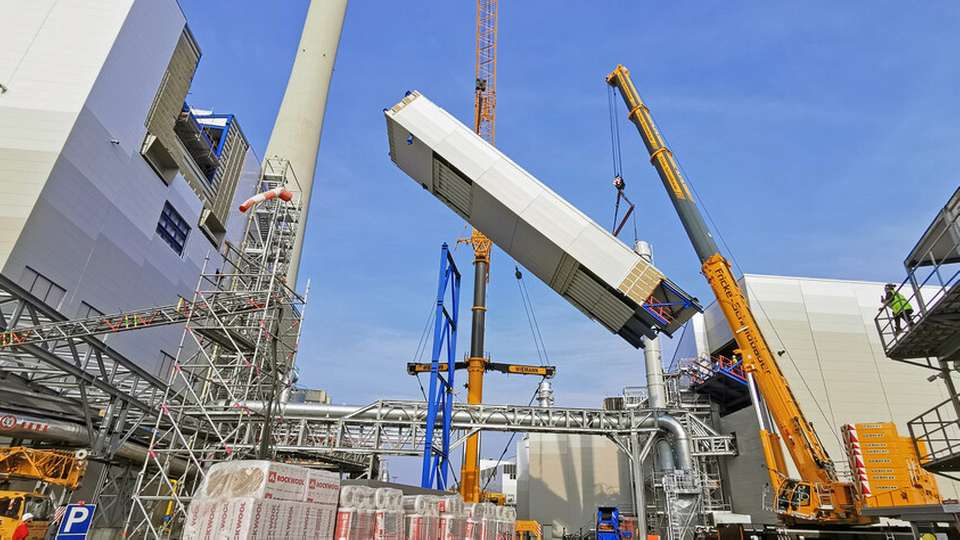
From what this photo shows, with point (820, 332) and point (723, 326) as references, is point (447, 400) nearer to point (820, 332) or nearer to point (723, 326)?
point (723, 326)

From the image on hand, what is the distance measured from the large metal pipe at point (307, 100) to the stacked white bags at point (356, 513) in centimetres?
2582

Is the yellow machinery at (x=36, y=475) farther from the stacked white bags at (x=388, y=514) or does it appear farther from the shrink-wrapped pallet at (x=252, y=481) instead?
the stacked white bags at (x=388, y=514)

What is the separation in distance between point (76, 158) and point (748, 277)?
28.1 meters

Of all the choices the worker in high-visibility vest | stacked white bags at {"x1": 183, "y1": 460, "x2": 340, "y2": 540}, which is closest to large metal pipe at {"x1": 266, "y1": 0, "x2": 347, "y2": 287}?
stacked white bags at {"x1": 183, "y1": 460, "x2": 340, "y2": 540}

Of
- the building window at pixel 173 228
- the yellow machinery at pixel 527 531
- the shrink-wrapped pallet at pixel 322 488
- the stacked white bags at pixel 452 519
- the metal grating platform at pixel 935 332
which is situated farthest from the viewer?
the building window at pixel 173 228

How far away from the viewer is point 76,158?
1844 cm

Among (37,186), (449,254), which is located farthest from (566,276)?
A: (37,186)

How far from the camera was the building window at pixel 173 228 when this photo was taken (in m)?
24.9

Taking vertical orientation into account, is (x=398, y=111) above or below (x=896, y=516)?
above

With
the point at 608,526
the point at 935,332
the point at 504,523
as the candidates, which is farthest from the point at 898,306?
the point at 608,526

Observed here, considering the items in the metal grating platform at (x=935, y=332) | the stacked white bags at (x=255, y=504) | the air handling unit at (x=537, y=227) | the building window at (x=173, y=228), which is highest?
the building window at (x=173, y=228)

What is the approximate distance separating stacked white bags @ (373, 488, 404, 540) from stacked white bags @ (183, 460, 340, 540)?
3.73 ft

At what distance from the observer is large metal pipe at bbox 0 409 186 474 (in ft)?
41.0

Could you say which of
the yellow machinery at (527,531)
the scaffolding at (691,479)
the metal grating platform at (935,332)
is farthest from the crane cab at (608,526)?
the metal grating platform at (935,332)
